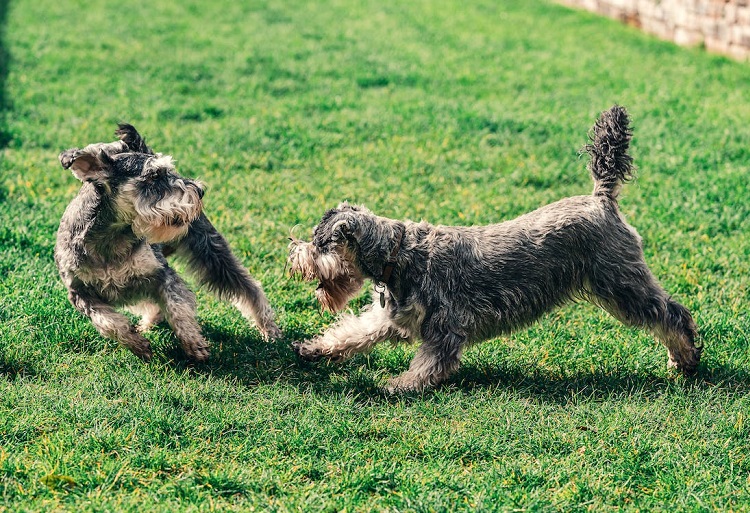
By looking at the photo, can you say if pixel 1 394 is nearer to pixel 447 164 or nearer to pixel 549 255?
pixel 549 255

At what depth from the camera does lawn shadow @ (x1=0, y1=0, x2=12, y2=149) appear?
8913 millimetres

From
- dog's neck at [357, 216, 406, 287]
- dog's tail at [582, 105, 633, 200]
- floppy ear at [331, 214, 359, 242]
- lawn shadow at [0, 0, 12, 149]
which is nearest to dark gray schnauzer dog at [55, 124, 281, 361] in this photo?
floppy ear at [331, 214, 359, 242]

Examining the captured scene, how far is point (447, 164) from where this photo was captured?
28.3ft

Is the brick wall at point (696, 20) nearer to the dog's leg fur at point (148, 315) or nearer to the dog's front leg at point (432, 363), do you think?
the dog's front leg at point (432, 363)

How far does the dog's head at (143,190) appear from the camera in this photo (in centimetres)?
503

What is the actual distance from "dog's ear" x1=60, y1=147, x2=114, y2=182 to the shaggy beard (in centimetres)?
120

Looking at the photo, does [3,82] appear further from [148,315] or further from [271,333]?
[271,333]

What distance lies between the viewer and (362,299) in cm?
626

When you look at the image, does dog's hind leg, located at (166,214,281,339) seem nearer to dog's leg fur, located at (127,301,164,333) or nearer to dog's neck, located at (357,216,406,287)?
dog's leg fur, located at (127,301,164,333)

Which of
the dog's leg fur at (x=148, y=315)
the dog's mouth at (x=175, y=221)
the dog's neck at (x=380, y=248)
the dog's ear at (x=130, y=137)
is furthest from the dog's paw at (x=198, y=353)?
the dog's ear at (x=130, y=137)

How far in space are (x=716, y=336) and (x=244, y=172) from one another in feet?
15.2

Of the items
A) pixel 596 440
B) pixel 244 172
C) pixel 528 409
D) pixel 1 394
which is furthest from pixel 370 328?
pixel 244 172

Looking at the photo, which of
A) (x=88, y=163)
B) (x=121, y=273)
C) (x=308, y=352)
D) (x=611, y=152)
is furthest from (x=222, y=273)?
(x=611, y=152)

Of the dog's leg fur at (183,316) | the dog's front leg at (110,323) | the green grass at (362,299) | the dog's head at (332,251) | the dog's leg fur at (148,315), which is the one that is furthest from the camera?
the dog's leg fur at (148,315)
